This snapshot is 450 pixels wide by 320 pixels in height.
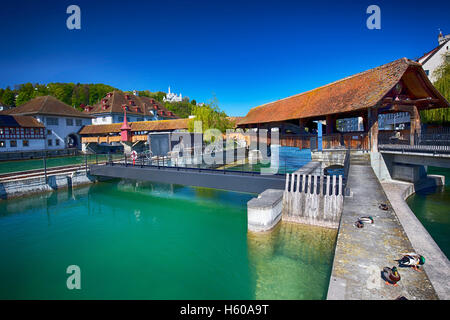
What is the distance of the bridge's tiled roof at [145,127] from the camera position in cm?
3308

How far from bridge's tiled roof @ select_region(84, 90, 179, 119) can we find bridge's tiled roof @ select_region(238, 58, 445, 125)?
35.6 m

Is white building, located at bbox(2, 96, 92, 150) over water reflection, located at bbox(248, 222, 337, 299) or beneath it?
over

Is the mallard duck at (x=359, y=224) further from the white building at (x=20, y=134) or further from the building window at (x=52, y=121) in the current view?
the building window at (x=52, y=121)

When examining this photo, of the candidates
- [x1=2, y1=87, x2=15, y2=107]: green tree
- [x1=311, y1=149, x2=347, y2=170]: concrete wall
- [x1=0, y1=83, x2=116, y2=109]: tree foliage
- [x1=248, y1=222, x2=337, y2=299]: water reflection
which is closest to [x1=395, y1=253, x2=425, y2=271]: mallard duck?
[x1=248, y1=222, x2=337, y2=299]: water reflection

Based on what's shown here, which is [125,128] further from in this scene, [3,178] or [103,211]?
[103,211]

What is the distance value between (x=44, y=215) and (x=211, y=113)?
23.0m

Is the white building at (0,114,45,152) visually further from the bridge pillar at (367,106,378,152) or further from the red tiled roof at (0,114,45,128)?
the bridge pillar at (367,106,378,152)

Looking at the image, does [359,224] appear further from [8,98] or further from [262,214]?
[8,98]

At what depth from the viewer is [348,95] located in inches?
538

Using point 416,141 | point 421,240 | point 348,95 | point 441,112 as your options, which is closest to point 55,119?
point 348,95

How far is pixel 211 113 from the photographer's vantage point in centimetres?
3159

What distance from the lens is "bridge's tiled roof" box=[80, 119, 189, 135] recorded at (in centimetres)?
3308

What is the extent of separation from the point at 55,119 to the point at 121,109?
37.1ft
